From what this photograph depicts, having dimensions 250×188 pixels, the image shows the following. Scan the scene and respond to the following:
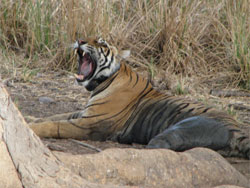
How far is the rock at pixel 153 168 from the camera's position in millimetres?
2643

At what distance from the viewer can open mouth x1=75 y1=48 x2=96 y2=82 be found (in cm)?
500

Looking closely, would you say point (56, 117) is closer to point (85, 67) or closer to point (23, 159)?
point (85, 67)

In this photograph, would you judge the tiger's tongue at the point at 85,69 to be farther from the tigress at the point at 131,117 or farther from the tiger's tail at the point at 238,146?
the tiger's tail at the point at 238,146

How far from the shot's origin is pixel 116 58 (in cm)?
502

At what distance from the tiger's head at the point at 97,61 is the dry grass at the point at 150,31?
1.97 m

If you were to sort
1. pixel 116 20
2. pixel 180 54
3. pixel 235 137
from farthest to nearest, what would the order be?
pixel 116 20 → pixel 180 54 → pixel 235 137

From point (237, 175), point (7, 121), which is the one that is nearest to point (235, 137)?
point (237, 175)

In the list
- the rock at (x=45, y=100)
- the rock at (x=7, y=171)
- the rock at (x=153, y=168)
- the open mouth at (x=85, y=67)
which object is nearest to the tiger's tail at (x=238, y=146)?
the rock at (x=153, y=168)

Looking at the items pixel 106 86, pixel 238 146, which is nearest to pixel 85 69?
pixel 106 86

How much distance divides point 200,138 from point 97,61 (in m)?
1.45

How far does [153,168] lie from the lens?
9.32 ft

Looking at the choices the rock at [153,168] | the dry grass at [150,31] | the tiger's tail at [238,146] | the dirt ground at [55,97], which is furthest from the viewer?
the dry grass at [150,31]

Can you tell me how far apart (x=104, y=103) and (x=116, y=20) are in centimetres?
322

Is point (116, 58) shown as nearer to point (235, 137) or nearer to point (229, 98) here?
point (235, 137)
